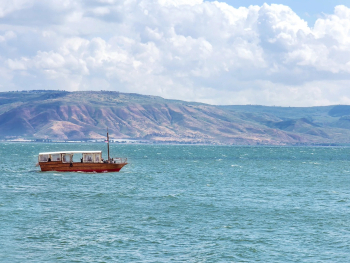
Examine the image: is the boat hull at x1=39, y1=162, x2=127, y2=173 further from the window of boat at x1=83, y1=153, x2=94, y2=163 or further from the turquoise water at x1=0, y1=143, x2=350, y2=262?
the turquoise water at x1=0, y1=143, x2=350, y2=262

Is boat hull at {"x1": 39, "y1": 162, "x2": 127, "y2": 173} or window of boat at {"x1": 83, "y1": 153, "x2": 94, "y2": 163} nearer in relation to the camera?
boat hull at {"x1": 39, "y1": 162, "x2": 127, "y2": 173}

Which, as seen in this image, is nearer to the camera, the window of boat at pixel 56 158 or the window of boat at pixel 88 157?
the window of boat at pixel 88 157

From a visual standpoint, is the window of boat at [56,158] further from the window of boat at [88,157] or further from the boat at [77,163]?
the window of boat at [88,157]

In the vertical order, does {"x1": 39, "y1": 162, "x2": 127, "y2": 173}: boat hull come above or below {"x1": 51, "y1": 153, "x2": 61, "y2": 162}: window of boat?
below

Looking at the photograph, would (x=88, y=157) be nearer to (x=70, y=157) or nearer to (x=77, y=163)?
(x=77, y=163)

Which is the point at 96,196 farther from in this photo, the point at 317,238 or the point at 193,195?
the point at 317,238

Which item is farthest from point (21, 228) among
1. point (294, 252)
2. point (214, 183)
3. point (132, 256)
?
point (214, 183)

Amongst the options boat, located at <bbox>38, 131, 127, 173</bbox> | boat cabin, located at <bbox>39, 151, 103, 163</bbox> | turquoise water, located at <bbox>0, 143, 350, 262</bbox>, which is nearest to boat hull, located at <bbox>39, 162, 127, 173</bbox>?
boat, located at <bbox>38, 131, 127, 173</bbox>

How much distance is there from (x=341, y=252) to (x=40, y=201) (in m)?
36.0

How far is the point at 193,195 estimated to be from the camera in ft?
231

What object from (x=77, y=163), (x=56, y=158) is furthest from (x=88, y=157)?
(x=56, y=158)

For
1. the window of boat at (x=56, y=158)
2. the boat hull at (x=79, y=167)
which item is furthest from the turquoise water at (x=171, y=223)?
the window of boat at (x=56, y=158)

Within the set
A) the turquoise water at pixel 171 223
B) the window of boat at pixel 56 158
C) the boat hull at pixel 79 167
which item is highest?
the window of boat at pixel 56 158

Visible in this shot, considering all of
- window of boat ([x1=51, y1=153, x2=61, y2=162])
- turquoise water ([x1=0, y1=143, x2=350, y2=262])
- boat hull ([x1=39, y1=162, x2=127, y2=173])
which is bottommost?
turquoise water ([x1=0, y1=143, x2=350, y2=262])
